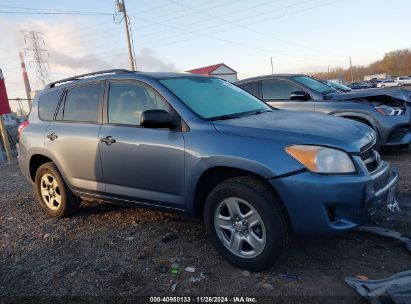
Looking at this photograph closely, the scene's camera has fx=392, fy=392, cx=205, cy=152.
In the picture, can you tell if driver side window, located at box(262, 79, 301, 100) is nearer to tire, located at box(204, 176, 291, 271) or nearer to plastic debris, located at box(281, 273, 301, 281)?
tire, located at box(204, 176, 291, 271)

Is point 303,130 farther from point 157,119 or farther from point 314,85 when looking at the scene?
point 314,85

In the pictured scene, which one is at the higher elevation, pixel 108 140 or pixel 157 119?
pixel 157 119

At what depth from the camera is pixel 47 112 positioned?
517cm

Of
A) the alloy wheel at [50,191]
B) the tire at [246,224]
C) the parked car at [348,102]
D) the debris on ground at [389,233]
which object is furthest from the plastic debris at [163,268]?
the parked car at [348,102]

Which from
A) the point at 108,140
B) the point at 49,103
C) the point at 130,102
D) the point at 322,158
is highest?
the point at 49,103

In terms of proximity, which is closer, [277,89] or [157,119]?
[157,119]

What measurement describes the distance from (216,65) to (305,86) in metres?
41.1

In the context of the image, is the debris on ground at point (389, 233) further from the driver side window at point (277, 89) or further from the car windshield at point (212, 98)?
the driver side window at point (277, 89)

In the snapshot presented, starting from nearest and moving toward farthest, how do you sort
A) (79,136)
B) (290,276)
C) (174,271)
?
(290,276) → (174,271) → (79,136)

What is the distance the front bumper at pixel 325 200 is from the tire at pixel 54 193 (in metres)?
3.04

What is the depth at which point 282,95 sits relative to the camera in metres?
7.72

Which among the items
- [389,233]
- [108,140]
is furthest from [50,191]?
[389,233]

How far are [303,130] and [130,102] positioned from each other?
191cm

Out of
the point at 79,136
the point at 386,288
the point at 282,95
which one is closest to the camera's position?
the point at 386,288
